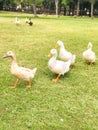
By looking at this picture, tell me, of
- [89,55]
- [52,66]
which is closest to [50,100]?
[52,66]

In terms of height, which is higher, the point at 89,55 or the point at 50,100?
the point at 89,55

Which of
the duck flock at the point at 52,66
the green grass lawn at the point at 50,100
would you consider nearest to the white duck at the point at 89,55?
the duck flock at the point at 52,66

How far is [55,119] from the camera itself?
5.57 meters

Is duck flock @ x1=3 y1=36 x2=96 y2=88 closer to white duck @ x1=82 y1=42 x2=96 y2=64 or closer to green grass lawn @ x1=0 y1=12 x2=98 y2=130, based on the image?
white duck @ x1=82 y1=42 x2=96 y2=64

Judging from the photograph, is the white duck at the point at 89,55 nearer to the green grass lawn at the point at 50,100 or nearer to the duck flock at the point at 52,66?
the duck flock at the point at 52,66

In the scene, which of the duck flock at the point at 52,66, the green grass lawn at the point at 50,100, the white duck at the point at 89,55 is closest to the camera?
the green grass lawn at the point at 50,100

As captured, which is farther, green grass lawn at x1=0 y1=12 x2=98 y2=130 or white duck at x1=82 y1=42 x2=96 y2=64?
white duck at x1=82 y1=42 x2=96 y2=64

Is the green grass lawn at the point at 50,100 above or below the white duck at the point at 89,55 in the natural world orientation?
below

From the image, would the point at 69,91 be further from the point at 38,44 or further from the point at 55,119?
the point at 38,44

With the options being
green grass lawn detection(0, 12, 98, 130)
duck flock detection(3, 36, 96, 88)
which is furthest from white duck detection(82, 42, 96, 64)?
green grass lawn detection(0, 12, 98, 130)

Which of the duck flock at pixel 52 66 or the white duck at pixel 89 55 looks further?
the white duck at pixel 89 55

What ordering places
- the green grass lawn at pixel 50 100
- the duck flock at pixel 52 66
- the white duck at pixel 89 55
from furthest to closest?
the white duck at pixel 89 55 → the duck flock at pixel 52 66 → the green grass lawn at pixel 50 100

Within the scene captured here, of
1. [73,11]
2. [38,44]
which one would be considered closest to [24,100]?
[38,44]

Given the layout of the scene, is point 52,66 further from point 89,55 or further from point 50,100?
point 89,55
